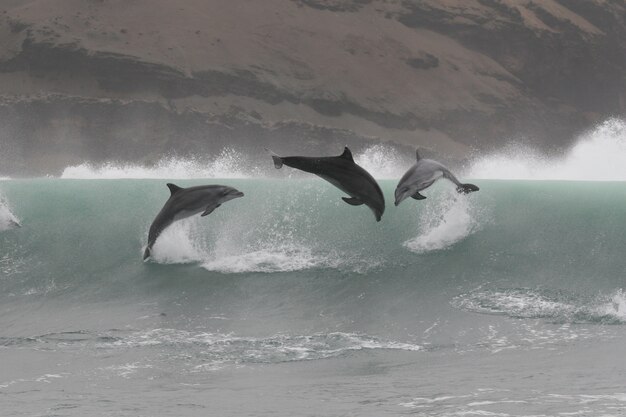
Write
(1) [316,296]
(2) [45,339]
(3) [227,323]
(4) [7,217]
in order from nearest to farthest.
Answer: (2) [45,339], (3) [227,323], (1) [316,296], (4) [7,217]

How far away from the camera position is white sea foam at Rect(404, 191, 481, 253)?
31.9 metres

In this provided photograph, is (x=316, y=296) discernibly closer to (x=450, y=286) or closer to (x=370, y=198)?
(x=450, y=286)

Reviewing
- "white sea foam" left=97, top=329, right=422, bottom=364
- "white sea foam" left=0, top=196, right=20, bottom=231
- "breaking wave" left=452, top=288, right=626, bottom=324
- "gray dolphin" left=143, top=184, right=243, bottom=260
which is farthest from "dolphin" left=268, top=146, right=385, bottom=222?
"white sea foam" left=0, top=196, right=20, bottom=231

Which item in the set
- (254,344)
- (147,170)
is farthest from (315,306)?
(147,170)

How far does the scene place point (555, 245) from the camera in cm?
3156

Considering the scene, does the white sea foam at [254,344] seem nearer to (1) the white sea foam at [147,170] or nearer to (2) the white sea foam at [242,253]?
(2) the white sea foam at [242,253]

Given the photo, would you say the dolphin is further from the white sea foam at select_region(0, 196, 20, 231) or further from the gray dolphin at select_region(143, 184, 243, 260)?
the white sea foam at select_region(0, 196, 20, 231)

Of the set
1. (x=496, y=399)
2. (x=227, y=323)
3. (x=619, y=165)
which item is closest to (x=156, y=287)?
(x=227, y=323)

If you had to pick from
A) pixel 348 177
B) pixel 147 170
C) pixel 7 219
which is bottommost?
pixel 348 177

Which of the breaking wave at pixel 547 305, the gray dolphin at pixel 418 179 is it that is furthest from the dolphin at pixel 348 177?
the breaking wave at pixel 547 305

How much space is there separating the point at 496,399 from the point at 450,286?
38.1 feet

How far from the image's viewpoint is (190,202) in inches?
631

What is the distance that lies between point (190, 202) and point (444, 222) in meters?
18.6

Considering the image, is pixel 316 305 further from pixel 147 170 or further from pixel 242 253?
pixel 147 170
